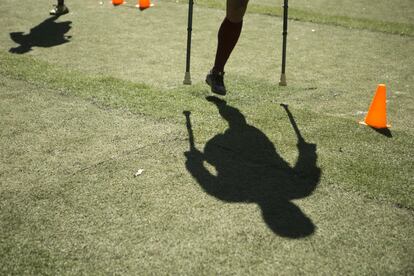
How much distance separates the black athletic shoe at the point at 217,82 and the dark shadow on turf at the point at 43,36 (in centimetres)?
376

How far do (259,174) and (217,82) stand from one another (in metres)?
1.97

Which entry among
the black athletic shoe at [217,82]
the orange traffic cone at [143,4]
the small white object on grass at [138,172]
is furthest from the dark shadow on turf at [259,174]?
the orange traffic cone at [143,4]

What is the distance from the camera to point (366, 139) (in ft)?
15.0

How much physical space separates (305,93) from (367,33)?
4600 mm

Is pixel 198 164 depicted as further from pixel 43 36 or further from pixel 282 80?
pixel 43 36

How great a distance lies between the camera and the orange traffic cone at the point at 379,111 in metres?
4.82

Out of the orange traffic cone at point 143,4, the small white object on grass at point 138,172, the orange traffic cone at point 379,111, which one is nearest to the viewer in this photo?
the small white object on grass at point 138,172

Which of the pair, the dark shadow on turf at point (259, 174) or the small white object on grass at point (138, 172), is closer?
the dark shadow on turf at point (259, 174)

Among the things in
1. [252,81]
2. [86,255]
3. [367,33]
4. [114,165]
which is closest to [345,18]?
[367,33]

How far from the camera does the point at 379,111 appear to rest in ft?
15.8

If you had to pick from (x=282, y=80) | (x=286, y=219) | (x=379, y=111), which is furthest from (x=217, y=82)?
(x=286, y=219)

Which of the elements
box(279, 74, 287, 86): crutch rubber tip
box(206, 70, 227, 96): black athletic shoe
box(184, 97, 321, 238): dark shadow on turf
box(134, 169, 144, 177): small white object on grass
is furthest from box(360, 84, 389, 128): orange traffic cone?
box(134, 169, 144, 177): small white object on grass

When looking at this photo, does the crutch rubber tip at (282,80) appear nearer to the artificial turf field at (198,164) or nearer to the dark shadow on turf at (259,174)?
the artificial turf field at (198,164)

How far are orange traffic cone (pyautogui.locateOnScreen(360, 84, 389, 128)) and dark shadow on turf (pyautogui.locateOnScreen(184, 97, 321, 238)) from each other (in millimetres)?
918
